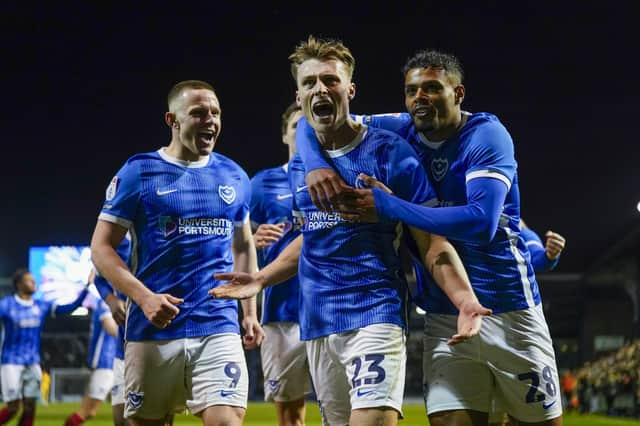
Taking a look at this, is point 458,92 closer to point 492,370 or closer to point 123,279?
point 492,370

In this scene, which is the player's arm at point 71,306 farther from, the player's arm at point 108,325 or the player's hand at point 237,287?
the player's hand at point 237,287

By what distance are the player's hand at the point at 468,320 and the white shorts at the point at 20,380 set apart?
939cm

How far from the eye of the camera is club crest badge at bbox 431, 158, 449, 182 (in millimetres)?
4777

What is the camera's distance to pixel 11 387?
12500mm

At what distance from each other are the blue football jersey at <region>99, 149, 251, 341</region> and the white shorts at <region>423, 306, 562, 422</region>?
1.27m

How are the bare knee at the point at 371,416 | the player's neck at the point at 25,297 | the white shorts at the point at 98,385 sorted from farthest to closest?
the player's neck at the point at 25,297 < the white shorts at the point at 98,385 < the bare knee at the point at 371,416

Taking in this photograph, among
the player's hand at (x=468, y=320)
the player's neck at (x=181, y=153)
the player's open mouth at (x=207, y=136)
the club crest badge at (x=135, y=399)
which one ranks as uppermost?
the player's open mouth at (x=207, y=136)

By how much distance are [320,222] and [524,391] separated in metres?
1.30

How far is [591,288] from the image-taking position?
1372 inches

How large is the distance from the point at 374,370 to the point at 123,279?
1.53 metres

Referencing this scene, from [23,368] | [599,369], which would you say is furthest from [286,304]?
[599,369]

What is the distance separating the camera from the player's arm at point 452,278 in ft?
14.0

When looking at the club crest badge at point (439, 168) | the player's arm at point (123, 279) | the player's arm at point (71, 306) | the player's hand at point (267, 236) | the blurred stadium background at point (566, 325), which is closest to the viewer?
the club crest badge at point (439, 168)

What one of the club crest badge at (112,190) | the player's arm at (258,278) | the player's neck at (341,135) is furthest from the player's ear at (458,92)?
the club crest badge at (112,190)
